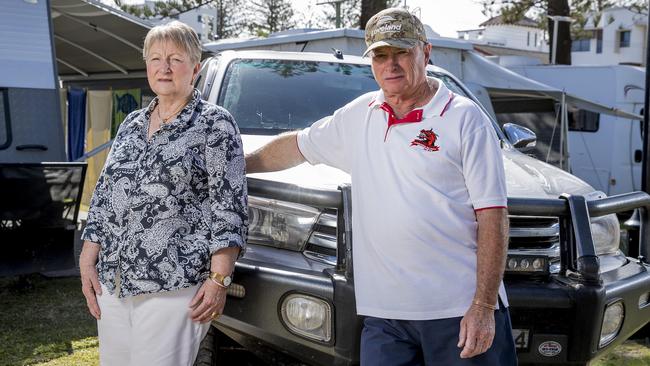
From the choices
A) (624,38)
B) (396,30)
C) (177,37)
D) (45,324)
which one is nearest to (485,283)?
(396,30)

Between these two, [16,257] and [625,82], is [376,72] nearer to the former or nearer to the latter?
[16,257]

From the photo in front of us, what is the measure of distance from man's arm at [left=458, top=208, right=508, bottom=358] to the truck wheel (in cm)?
149

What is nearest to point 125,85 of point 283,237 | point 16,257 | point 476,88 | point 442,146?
point 476,88

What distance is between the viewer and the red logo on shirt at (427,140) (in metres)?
2.62

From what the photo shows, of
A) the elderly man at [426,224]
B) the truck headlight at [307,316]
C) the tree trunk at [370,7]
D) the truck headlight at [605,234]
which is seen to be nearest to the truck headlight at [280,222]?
the truck headlight at [307,316]

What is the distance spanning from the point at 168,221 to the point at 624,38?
56.4 m

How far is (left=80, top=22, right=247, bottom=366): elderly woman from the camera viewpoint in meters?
2.89

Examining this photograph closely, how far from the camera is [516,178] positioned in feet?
12.3

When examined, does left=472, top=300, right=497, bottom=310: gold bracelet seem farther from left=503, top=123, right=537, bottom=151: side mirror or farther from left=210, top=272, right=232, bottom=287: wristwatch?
left=503, top=123, right=537, bottom=151: side mirror

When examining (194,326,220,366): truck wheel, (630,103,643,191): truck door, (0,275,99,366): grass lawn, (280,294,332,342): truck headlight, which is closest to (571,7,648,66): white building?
(630,103,643,191): truck door

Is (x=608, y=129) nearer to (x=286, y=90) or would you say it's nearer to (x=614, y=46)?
(x=286, y=90)

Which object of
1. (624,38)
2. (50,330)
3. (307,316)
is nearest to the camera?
(307,316)

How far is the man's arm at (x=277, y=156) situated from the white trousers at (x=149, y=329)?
2.14ft

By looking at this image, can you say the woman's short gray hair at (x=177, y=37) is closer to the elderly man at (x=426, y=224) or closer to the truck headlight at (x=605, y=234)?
the elderly man at (x=426, y=224)
